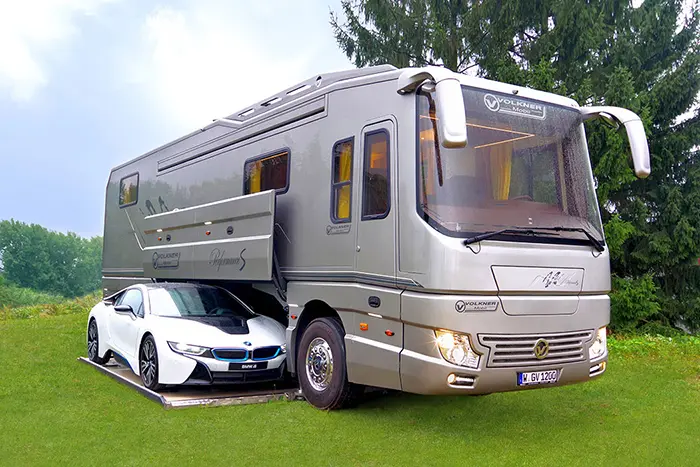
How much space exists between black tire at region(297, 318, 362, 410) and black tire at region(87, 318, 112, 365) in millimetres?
3806

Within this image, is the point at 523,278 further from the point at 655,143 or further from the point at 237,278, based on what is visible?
the point at 655,143

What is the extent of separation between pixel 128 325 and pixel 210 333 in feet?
5.29

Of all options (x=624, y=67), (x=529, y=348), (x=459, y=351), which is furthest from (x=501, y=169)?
(x=624, y=67)

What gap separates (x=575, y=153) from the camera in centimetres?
705

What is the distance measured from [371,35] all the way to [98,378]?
43.8 feet

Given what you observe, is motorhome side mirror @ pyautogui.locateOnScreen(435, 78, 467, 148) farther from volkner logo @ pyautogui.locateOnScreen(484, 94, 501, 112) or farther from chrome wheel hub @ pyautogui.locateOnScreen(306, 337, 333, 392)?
chrome wheel hub @ pyautogui.locateOnScreen(306, 337, 333, 392)

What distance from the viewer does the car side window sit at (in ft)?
29.8

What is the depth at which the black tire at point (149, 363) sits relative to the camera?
314 inches

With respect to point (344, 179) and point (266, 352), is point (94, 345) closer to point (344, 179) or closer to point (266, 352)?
point (266, 352)

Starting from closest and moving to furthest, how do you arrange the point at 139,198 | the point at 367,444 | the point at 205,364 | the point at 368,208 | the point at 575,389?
1. the point at 367,444
2. the point at 368,208
3. the point at 205,364
4. the point at 575,389
5. the point at 139,198

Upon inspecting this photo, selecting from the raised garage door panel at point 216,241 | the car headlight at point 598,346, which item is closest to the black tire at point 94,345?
the raised garage door panel at point 216,241

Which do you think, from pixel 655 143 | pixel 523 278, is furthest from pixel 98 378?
pixel 655 143

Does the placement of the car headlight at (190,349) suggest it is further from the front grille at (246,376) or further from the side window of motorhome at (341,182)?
the side window of motorhome at (341,182)

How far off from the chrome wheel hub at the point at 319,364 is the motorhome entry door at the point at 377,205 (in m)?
1.05
